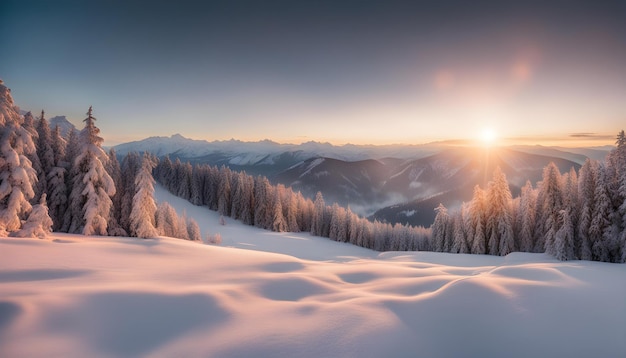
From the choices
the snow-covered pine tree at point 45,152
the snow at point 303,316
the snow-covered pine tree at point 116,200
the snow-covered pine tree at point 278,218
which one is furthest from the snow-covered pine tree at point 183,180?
the snow at point 303,316

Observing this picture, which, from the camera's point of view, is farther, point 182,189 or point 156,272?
point 182,189

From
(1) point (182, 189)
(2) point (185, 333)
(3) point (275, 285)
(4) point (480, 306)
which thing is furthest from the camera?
(1) point (182, 189)

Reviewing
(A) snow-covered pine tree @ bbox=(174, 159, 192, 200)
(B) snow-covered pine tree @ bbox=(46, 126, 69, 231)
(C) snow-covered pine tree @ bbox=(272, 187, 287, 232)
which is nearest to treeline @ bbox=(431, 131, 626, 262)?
(C) snow-covered pine tree @ bbox=(272, 187, 287, 232)

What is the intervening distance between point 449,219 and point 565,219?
19.4 m

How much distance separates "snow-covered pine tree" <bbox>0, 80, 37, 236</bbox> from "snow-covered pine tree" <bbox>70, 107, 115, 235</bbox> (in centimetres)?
430

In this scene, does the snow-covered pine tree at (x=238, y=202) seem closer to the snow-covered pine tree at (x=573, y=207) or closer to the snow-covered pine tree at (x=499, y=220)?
the snow-covered pine tree at (x=499, y=220)

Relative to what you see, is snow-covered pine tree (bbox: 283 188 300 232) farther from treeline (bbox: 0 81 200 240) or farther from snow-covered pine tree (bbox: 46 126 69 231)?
snow-covered pine tree (bbox: 46 126 69 231)

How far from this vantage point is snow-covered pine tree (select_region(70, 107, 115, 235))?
19.9 metres

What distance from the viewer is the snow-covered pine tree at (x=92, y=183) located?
19.9 metres

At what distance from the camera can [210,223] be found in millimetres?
63125

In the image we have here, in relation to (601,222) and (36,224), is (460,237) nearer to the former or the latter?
(601,222)

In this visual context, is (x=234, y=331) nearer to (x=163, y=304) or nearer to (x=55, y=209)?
(x=163, y=304)

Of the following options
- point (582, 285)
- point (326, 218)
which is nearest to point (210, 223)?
point (326, 218)

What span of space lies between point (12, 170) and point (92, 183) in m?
6.01
